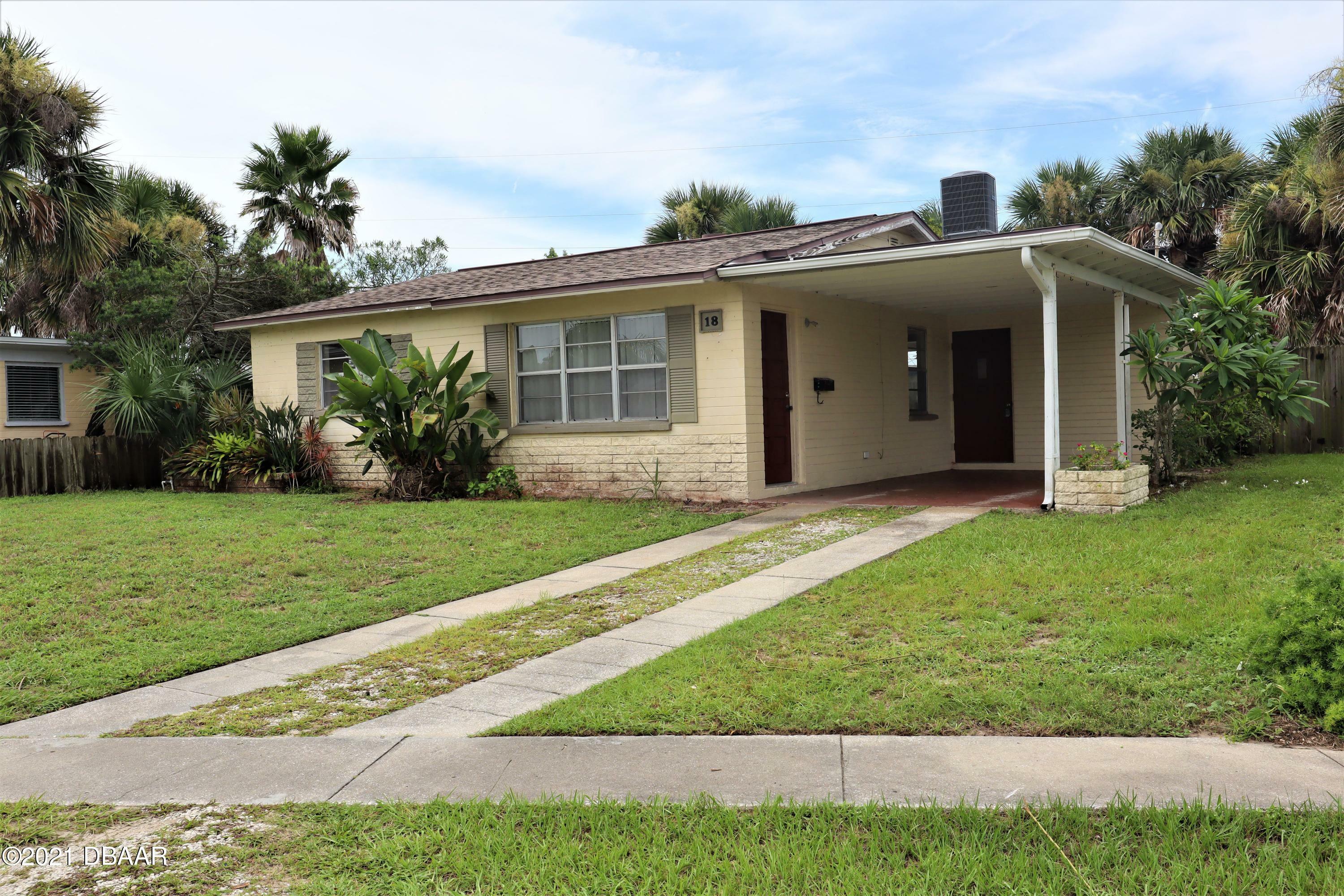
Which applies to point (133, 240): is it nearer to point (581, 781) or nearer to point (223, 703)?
point (223, 703)

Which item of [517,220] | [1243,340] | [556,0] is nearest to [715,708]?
[1243,340]

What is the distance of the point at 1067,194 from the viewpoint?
2573cm

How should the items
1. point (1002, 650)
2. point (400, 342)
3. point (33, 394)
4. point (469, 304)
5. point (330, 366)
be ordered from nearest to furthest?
point (1002, 650), point (469, 304), point (400, 342), point (330, 366), point (33, 394)

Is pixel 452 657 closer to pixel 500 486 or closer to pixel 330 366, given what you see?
pixel 500 486

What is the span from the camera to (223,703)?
16.4ft

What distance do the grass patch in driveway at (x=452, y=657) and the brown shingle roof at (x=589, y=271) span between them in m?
4.65

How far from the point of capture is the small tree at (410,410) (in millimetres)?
12711

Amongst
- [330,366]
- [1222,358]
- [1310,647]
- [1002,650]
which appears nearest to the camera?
[1310,647]

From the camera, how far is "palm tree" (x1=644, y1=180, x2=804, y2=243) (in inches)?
958

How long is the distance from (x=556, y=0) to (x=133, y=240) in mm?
11994

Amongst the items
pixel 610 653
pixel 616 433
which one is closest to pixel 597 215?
pixel 616 433

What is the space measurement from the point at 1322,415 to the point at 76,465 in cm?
2111

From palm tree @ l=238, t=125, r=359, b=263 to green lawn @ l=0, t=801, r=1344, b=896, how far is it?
2123cm

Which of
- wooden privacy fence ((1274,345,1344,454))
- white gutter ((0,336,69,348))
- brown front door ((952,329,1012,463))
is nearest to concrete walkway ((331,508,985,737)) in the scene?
brown front door ((952,329,1012,463))
